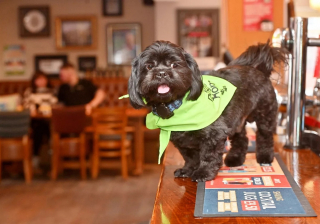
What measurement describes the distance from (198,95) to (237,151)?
35 centimetres

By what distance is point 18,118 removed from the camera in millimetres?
5438

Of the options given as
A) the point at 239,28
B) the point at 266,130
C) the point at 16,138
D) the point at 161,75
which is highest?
the point at 239,28

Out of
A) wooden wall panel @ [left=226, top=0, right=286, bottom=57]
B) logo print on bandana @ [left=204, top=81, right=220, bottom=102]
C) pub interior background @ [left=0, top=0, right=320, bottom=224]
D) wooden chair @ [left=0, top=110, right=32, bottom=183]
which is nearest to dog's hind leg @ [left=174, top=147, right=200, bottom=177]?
logo print on bandana @ [left=204, top=81, right=220, bottom=102]

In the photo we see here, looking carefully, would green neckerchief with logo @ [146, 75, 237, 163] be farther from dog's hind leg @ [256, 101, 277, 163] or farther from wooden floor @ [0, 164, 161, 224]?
wooden floor @ [0, 164, 161, 224]

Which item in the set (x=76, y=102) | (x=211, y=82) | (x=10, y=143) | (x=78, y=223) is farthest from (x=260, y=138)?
(x=76, y=102)

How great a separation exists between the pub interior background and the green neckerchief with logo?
1772 millimetres

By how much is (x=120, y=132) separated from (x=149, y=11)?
3610 millimetres

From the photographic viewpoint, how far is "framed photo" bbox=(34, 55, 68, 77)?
341 inches

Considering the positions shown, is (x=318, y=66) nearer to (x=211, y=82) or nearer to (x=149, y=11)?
(x=211, y=82)

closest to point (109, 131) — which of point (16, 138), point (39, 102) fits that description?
point (16, 138)

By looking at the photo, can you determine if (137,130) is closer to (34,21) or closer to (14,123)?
(14,123)

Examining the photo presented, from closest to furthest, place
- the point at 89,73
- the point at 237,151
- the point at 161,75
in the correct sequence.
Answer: the point at 161,75 → the point at 237,151 → the point at 89,73

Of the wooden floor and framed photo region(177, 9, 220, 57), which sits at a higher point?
framed photo region(177, 9, 220, 57)

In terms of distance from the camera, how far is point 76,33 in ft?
28.3
